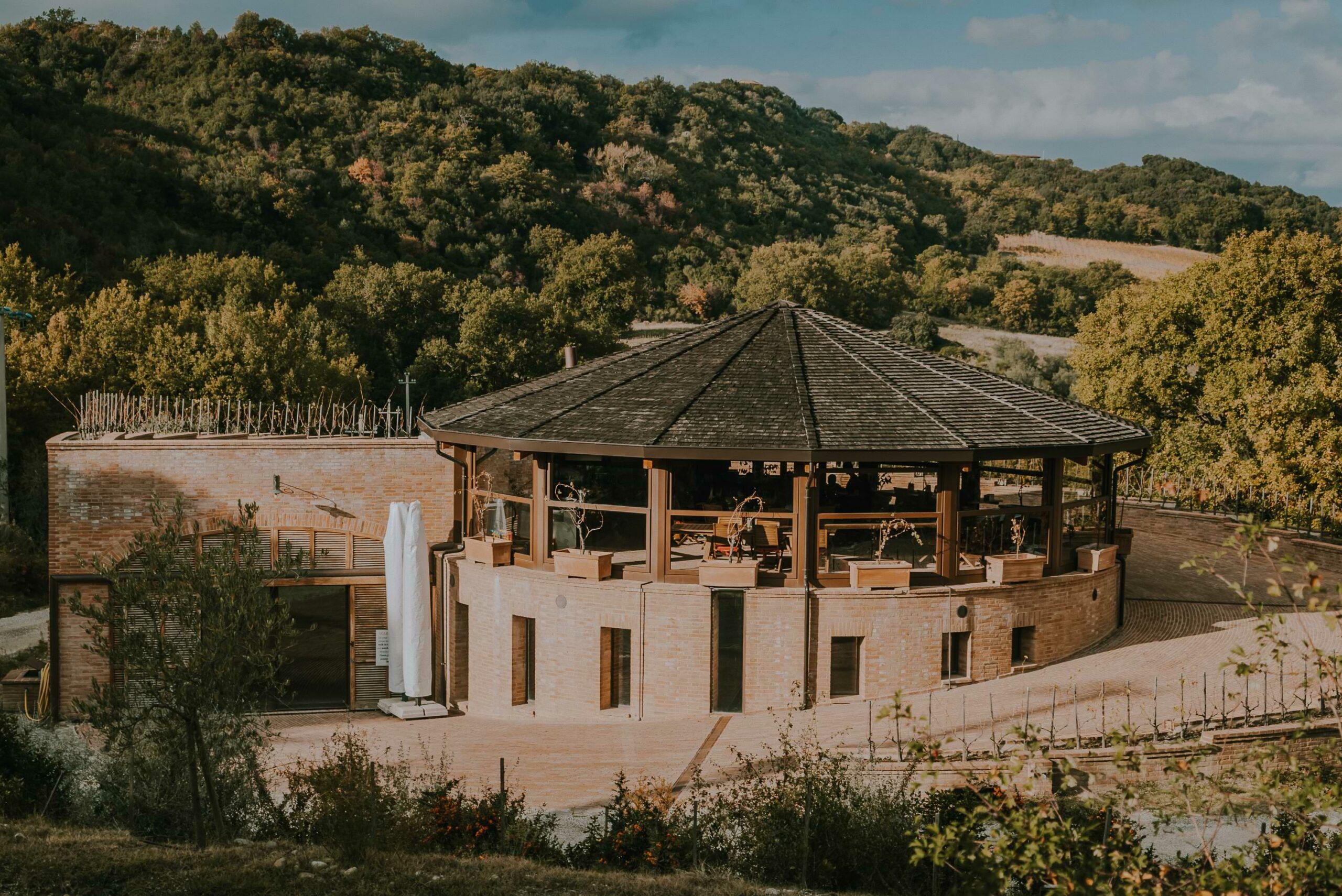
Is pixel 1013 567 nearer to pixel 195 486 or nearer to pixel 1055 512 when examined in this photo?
pixel 1055 512

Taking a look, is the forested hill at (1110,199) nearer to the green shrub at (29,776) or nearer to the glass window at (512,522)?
the glass window at (512,522)

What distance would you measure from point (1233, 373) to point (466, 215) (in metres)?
50.8

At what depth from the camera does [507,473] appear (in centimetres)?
2383

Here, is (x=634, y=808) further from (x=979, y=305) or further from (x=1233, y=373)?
(x=979, y=305)

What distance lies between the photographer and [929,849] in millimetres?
7480

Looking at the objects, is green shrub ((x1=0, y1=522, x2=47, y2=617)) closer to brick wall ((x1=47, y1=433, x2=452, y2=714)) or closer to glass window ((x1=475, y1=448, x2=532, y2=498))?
brick wall ((x1=47, y1=433, x2=452, y2=714))

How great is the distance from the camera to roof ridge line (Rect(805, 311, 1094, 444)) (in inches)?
770

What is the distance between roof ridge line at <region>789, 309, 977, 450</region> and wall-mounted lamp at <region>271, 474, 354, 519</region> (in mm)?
9549

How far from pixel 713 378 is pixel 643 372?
1598mm

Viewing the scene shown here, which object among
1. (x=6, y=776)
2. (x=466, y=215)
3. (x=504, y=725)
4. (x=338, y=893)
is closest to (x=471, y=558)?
(x=504, y=725)

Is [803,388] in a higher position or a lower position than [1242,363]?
lower

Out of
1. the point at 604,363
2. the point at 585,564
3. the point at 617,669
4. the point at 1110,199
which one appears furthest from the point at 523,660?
the point at 1110,199

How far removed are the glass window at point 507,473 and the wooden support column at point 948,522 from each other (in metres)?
8.81

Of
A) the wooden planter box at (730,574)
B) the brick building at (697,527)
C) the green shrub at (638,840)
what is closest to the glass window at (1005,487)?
the brick building at (697,527)
